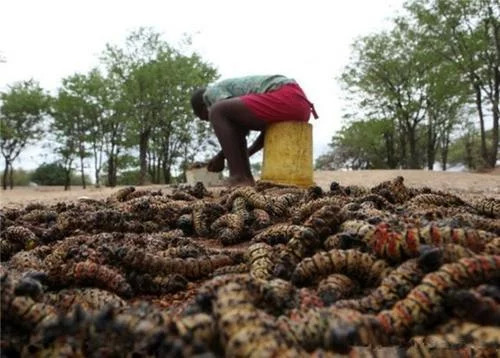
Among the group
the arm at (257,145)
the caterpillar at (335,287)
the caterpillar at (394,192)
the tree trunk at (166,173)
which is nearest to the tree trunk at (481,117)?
the tree trunk at (166,173)

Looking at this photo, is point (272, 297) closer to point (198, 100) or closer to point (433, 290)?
point (433, 290)

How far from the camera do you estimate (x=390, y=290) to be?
1.97 meters

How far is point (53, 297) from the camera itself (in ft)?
7.44

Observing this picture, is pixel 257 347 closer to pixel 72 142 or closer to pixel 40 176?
pixel 72 142

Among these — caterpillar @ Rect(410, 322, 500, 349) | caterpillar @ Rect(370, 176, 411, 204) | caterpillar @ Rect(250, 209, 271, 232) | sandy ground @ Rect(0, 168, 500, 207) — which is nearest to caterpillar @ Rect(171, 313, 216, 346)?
caterpillar @ Rect(410, 322, 500, 349)

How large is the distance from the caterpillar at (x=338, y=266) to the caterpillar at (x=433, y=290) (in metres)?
0.38

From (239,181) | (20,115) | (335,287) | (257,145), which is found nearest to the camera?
(335,287)

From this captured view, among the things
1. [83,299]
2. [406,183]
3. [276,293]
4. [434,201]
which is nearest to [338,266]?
[276,293]

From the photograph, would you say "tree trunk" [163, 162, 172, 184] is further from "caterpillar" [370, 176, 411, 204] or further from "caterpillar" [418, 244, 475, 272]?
"caterpillar" [418, 244, 475, 272]

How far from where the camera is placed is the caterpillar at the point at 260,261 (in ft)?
8.05

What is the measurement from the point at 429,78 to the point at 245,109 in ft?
82.1

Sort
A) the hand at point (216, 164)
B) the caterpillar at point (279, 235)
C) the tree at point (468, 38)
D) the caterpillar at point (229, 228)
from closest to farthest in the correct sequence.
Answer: the caterpillar at point (279, 235)
the caterpillar at point (229, 228)
the hand at point (216, 164)
the tree at point (468, 38)

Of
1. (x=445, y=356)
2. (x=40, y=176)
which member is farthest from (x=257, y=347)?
(x=40, y=176)

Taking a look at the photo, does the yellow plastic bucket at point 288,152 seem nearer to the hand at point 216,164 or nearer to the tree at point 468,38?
the hand at point 216,164
